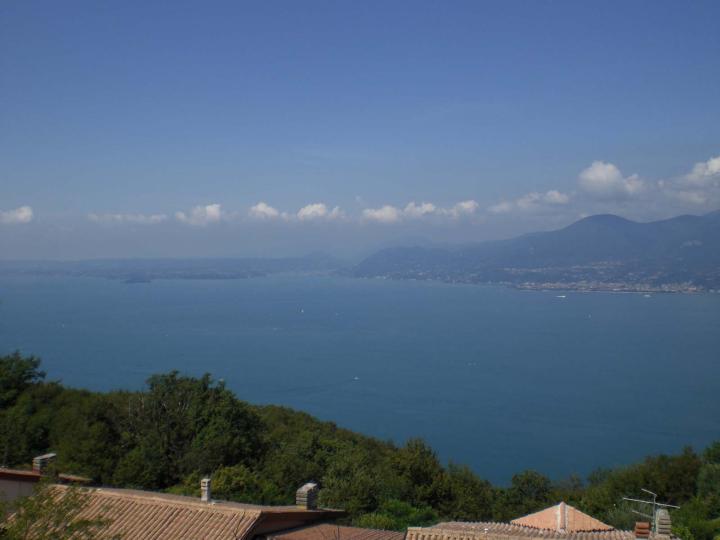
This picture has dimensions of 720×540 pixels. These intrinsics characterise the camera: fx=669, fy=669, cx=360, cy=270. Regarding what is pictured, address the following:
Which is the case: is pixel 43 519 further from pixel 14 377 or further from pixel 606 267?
pixel 606 267

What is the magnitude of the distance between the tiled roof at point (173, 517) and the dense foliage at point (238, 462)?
19.6ft

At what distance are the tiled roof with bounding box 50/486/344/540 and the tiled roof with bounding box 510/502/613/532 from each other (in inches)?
132

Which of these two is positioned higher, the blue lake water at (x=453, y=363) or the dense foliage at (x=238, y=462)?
the dense foliage at (x=238, y=462)

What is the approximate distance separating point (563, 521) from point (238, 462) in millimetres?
10067

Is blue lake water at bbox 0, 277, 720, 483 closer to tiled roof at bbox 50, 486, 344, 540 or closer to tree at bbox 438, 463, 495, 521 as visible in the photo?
tree at bbox 438, 463, 495, 521

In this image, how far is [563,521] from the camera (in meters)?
8.32

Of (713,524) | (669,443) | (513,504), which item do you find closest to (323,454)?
(513,504)

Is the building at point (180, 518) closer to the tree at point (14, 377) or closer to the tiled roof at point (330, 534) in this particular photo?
the tiled roof at point (330, 534)

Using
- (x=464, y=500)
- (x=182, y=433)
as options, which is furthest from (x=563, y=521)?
(x=182, y=433)

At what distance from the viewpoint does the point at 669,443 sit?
3534 centimetres

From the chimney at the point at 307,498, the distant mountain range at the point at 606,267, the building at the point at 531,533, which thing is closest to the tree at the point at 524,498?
the building at the point at 531,533

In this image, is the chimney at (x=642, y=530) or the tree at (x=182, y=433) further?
the tree at (x=182, y=433)

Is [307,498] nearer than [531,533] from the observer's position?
No

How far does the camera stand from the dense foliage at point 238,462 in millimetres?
13719
